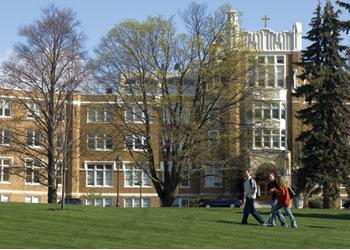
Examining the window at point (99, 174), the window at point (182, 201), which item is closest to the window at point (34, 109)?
the window at point (99, 174)

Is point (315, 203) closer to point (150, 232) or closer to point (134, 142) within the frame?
point (134, 142)

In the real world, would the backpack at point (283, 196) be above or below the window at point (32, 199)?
above

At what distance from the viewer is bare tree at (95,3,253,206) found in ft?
162

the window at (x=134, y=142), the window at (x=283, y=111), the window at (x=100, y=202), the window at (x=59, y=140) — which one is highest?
the window at (x=283, y=111)

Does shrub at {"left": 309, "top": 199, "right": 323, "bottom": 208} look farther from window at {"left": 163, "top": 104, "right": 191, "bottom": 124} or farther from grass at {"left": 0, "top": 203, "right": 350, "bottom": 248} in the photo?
grass at {"left": 0, "top": 203, "right": 350, "bottom": 248}

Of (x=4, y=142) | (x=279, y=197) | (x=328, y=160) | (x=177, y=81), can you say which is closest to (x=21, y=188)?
(x=4, y=142)

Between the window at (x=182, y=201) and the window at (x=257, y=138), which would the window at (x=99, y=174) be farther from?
the window at (x=257, y=138)

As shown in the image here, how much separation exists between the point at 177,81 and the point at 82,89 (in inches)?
281

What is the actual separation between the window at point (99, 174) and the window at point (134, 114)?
21430 mm

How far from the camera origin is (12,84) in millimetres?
52969

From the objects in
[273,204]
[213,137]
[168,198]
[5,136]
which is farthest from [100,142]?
[273,204]

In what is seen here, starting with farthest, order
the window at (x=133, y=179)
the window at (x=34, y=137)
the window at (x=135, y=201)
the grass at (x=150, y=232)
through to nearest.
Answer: the window at (x=135, y=201) < the window at (x=133, y=179) < the window at (x=34, y=137) < the grass at (x=150, y=232)

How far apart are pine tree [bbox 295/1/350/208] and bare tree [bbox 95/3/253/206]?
21.5 feet

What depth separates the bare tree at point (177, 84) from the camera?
162 feet
